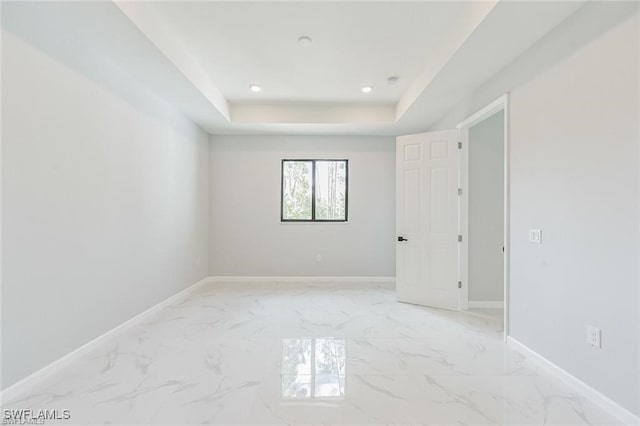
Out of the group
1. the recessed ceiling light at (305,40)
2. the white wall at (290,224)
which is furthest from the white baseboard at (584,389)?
the recessed ceiling light at (305,40)

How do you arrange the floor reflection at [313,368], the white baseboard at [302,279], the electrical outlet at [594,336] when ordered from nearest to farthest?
the electrical outlet at [594,336]
the floor reflection at [313,368]
the white baseboard at [302,279]

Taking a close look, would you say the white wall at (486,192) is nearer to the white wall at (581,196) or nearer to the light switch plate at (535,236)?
the white wall at (581,196)

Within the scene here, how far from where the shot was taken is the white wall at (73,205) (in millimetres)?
1974

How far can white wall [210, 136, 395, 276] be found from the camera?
5387 mm

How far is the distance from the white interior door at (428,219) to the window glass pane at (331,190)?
1399mm

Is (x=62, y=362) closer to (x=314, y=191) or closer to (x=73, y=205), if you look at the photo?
(x=73, y=205)

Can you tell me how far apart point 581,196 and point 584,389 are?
1.28 metres

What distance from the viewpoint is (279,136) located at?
539cm

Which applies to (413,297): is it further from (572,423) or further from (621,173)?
(621,173)

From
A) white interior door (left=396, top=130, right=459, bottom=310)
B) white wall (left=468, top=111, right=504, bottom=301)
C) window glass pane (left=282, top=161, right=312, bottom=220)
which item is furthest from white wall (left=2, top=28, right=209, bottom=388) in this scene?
white wall (left=468, top=111, right=504, bottom=301)

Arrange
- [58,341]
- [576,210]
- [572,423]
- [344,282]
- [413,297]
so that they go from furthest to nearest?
[344,282]
[413,297]
[58,341]
[576,210]
[572,423]

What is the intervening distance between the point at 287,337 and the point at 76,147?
8.07 feet

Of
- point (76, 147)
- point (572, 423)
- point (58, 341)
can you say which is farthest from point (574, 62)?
point (58, 341)

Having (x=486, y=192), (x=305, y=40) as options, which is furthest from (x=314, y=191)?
(x=305, y=40)
